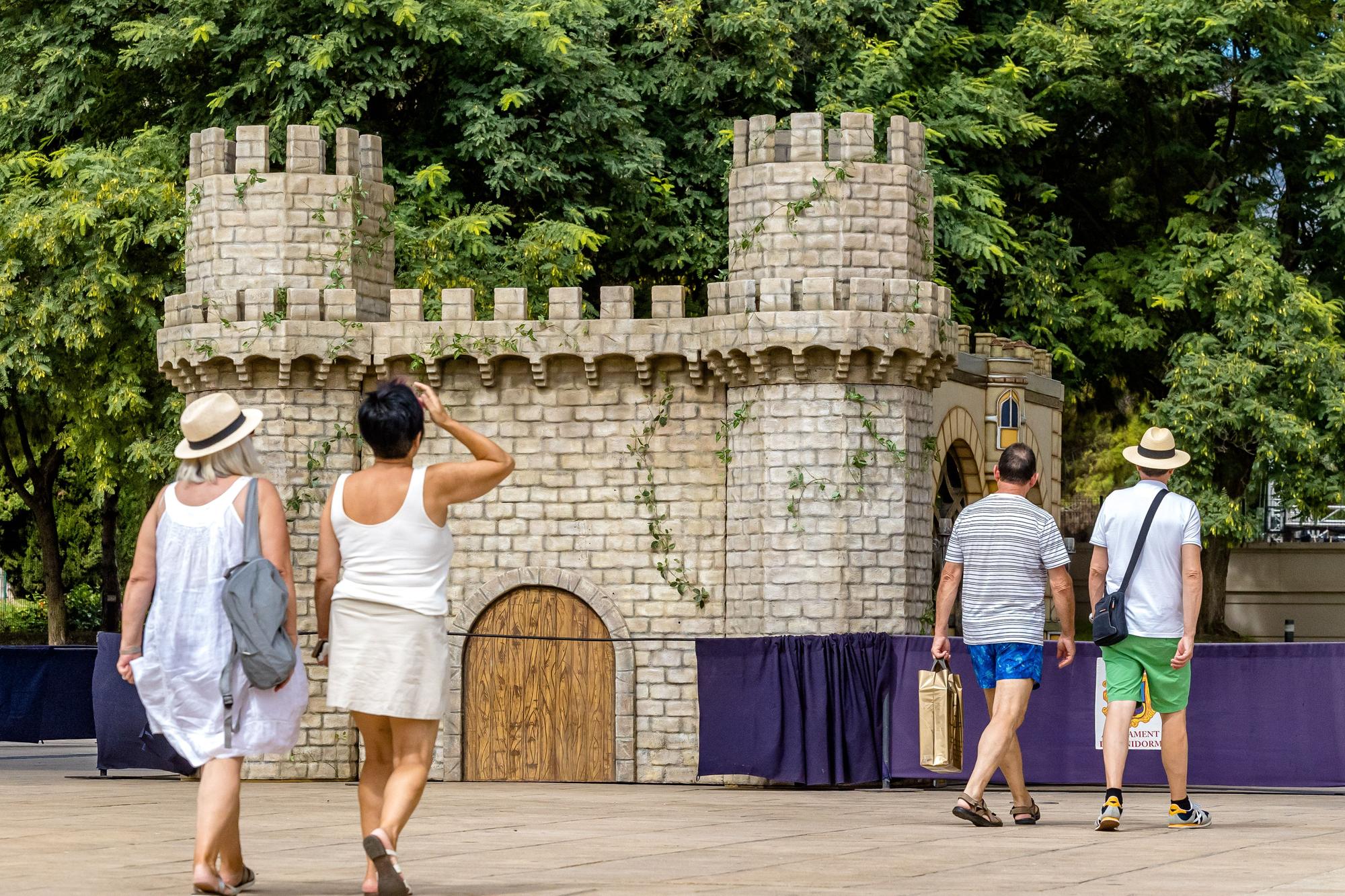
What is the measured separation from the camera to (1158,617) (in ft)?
35.4

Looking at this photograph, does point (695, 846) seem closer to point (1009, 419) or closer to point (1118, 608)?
point (1118, 608)

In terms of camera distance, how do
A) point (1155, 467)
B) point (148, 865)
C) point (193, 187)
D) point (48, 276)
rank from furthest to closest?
1. point (48, 276)
2. point (193, 187)
3. point (1155, 467)
4. point (148, 865)

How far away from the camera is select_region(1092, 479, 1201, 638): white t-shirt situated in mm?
10812

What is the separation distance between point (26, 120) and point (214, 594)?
851 inches

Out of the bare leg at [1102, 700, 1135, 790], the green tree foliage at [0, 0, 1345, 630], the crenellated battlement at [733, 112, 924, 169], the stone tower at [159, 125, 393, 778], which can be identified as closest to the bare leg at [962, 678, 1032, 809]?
the bare leg at [1102, 700, 1135, 790]

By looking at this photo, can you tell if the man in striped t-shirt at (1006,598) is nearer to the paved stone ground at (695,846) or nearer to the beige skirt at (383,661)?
the paved stone ground at (695,846)

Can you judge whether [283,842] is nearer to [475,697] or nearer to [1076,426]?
[475,697]

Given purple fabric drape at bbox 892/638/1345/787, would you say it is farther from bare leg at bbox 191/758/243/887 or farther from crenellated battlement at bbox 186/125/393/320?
bare leg at bbox 191/758/243/887

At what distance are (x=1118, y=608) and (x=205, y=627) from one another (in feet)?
16.9

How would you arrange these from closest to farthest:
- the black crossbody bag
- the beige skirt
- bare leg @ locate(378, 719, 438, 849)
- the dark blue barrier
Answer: bare leg @ locate(378, 719, 438, 849) → the beige skirt → the black crossbody bag → the dark blue barrier

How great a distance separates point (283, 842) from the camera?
33.8ft

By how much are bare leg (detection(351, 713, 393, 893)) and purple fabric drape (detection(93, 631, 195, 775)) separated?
950 centimetres

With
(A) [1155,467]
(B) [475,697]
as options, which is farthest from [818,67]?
(A) [1155,467]

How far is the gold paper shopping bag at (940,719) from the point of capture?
11.3 metres
